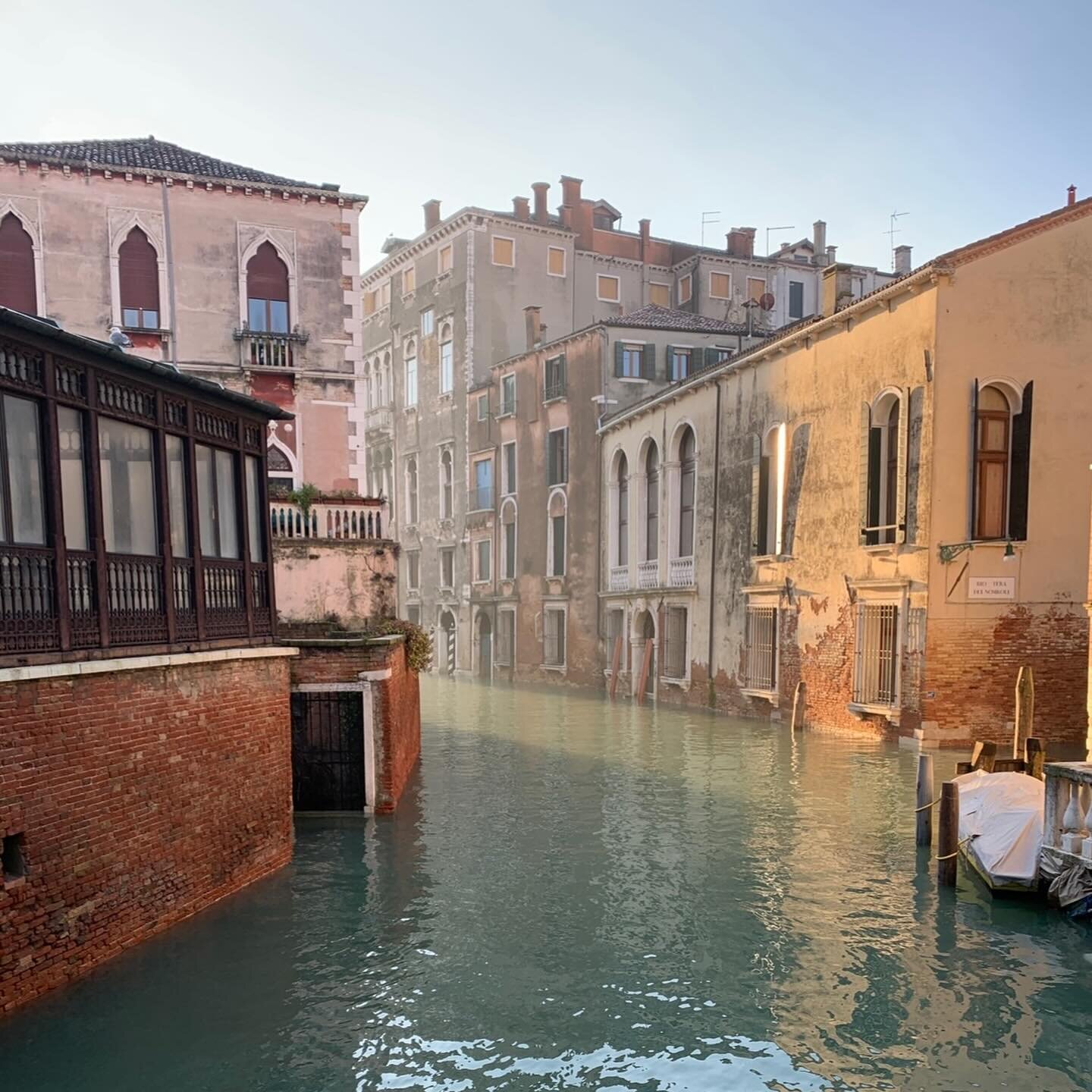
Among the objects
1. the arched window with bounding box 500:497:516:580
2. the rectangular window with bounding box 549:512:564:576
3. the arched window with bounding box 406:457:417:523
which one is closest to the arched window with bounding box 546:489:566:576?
the rectangular window with bounding box 549:512:564:576

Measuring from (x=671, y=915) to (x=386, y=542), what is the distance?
634 centimetres

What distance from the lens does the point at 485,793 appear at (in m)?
13.8

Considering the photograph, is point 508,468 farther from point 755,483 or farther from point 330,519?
point 330,519

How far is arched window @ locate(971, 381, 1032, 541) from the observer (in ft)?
50.8

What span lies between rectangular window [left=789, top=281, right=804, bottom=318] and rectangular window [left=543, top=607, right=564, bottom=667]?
52.4 feet

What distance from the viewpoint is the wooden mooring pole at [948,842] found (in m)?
9.21

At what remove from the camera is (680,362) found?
2767cm

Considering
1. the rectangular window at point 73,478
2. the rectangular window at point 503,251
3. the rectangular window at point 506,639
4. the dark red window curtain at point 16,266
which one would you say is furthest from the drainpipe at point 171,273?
the rectangular window at point 503,251

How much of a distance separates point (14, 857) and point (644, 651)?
2035 cm

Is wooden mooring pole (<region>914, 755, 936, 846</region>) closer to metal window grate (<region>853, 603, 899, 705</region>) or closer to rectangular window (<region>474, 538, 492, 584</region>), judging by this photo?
metal window grate (<region>853, 603, 899, 705</region>)

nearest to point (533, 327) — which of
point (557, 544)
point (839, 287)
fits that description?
point (557, 544)

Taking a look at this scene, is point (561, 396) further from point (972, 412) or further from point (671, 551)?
point (972, 412)

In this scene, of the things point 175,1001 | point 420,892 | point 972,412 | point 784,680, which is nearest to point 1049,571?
point 972,412

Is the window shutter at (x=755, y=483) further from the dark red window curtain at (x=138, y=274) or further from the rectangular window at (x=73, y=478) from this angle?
the rectangular window at (x=73, y=478)
